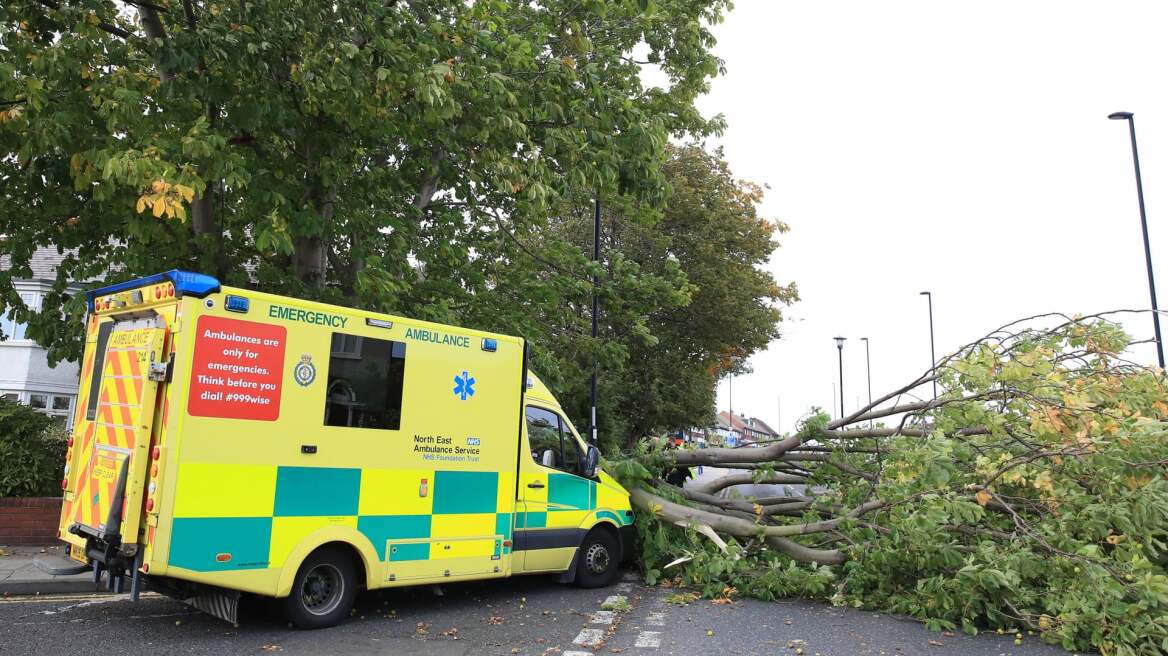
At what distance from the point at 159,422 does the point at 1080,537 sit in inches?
316

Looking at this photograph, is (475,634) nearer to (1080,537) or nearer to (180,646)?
(180,646)

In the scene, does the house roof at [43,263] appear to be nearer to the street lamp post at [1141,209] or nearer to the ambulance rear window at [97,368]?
the ambulance rear window at [97,368]

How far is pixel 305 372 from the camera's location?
6484mm

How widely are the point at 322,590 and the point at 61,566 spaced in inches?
82.7

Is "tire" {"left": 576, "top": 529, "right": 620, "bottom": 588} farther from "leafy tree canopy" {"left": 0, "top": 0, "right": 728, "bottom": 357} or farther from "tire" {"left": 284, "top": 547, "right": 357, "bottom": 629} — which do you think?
"leafy tree canopy" {"left": 0, "top": 0, "right": 728, "bottom": 357}

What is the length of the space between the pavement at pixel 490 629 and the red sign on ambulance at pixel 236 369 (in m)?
1.84

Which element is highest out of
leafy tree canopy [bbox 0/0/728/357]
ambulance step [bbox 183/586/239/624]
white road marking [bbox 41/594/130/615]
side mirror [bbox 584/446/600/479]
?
leafy tree canopy [bbox 0/0/728/357]

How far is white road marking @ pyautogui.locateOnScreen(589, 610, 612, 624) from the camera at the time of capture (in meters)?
7.38

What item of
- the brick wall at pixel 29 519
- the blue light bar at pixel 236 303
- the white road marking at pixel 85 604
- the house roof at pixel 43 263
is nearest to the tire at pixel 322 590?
the blue light bar at pixel 236 303

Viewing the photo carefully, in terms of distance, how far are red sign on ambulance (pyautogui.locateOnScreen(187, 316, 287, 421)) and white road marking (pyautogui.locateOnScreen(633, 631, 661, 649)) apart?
3533 mm

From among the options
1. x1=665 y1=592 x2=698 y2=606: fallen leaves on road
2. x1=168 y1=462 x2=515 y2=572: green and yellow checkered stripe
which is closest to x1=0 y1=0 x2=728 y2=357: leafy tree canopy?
x1=168 y1=462 x2=515 y2=572: green and yellow checkered stripe

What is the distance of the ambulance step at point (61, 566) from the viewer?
20.9 feet

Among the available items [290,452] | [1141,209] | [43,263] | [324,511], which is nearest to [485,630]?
[324,511]

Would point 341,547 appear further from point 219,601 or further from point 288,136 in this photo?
point 288,136
